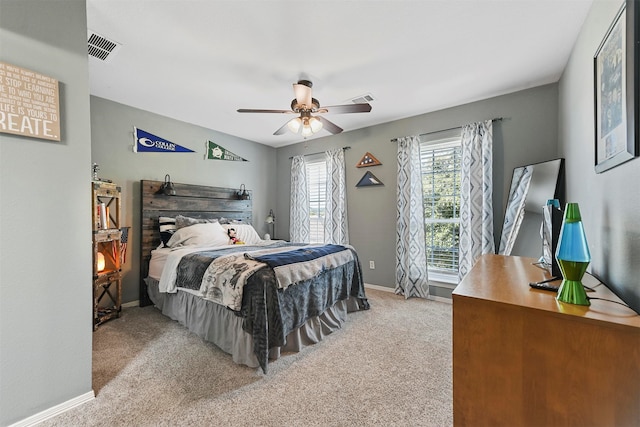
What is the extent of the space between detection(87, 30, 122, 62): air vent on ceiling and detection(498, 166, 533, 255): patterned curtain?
403 centimetres

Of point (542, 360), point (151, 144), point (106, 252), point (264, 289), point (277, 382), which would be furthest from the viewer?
point (151, 144)

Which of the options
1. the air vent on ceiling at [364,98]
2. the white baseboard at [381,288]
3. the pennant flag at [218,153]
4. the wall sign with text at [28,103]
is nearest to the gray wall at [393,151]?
the white baseboard at [381,288]

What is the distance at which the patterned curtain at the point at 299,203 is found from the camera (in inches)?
191

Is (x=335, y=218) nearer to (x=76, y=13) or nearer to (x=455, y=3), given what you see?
(x=455, y=3)

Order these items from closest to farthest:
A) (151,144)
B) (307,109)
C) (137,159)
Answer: (307,109), (137,159), (151,144)

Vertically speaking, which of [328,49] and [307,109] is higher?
[328,49]

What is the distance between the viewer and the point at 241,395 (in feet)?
5.63

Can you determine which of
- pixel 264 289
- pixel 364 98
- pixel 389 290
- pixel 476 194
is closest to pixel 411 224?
pixel 476 194

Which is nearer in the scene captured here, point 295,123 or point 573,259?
point 573,259

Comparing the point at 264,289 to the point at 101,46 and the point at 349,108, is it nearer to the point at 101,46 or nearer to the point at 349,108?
the point at 349,108

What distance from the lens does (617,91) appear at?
1.20 meters

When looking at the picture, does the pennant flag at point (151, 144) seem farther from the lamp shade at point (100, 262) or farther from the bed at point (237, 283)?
the lamp shade at point (100, 262)

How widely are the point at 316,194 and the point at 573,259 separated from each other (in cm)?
405

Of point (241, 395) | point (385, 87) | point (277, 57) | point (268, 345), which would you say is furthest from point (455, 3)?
point (241, 395)
